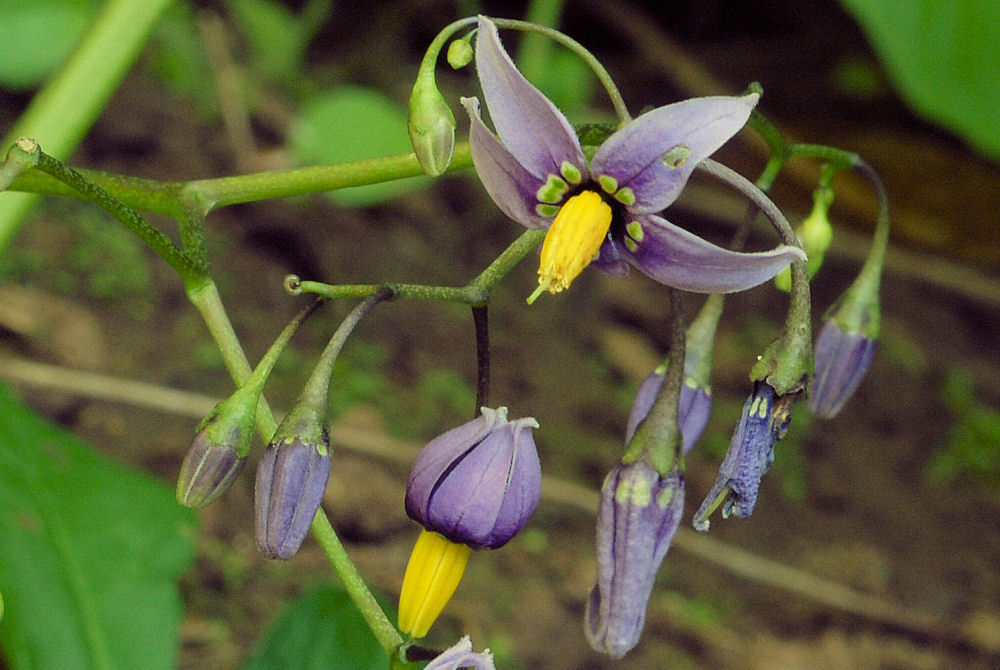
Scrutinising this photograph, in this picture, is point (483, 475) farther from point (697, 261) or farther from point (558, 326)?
point (558, 326)

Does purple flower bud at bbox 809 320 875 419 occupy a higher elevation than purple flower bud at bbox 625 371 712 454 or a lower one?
lower

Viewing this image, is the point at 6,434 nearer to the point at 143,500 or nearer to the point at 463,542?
the point at 143,500

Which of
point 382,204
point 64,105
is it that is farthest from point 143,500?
point 382,204

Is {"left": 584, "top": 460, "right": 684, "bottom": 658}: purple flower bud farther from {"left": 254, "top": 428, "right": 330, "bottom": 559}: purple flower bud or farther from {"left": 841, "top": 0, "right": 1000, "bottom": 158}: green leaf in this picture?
{"left": 841, "top": 0, "right": 1000, "bottom": 158}: green leaf

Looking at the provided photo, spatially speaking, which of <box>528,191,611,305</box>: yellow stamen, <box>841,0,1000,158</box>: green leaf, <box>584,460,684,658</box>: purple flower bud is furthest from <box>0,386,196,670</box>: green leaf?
<box>841,0,1000,158</box>: green leaf

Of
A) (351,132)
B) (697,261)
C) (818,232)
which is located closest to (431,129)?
(697,261)

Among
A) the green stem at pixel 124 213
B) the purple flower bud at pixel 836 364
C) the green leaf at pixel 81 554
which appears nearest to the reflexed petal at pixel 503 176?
the green stem at pixel 124 213
